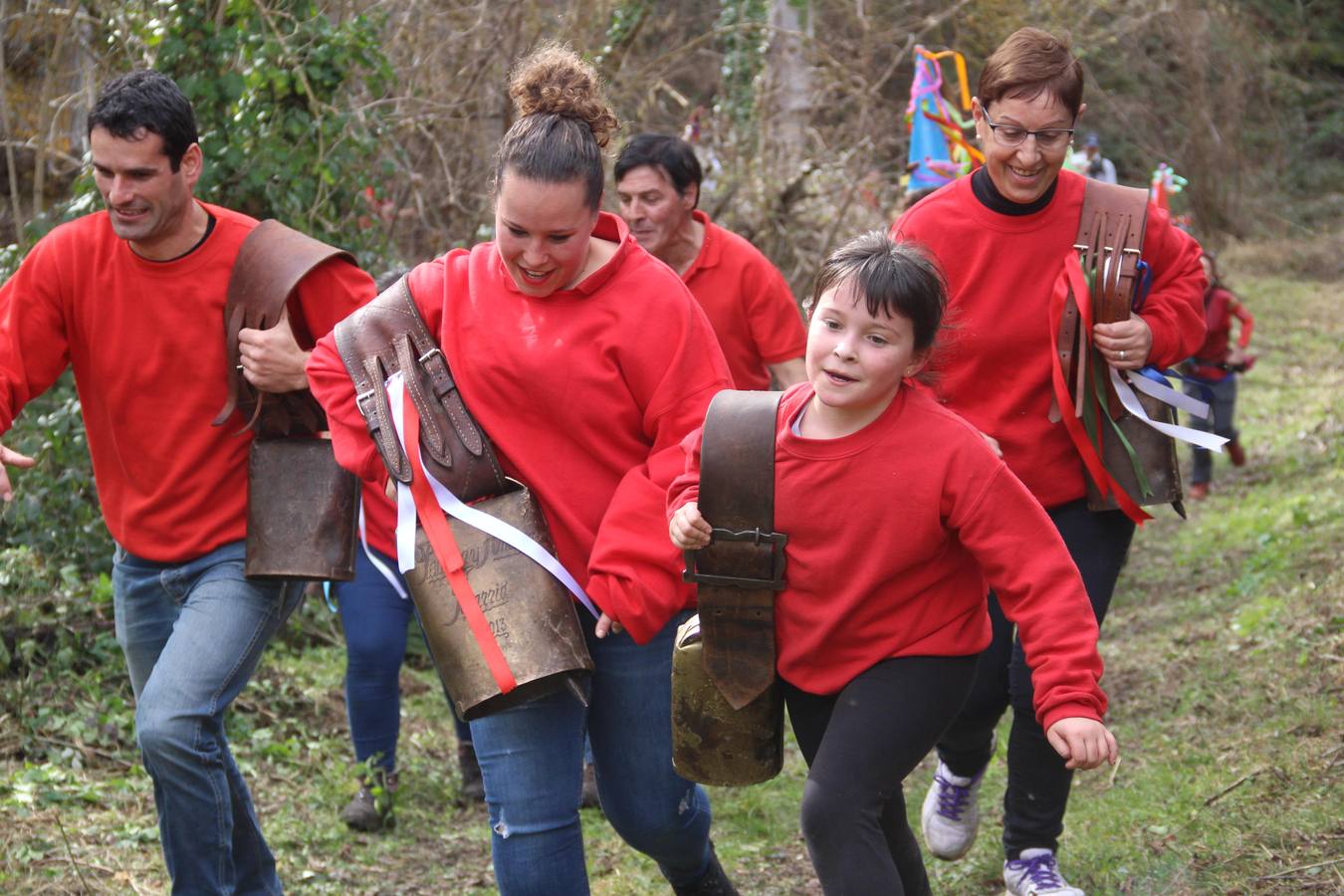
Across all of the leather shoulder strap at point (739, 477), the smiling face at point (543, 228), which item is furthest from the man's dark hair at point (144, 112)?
the leather shoulder strap at point (739, 477)

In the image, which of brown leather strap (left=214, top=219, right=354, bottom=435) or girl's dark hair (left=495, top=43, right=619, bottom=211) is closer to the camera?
girl's dark hair (left=495, top=43, right=619, bottom=211)

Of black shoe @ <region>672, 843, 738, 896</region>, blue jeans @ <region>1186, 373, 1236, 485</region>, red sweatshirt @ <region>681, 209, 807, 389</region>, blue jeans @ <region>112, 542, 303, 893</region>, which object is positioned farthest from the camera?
blue jeans @ <region>1186, 373, 1236, 485</region>

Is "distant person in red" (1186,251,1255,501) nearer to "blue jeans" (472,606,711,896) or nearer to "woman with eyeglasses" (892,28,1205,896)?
"woman with eyeglasses" (892,28,1205,896)

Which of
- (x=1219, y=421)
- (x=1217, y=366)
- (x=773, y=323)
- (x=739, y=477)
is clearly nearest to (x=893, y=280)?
(x=739, y=477)

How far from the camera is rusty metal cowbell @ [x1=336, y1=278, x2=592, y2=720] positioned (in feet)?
11.0

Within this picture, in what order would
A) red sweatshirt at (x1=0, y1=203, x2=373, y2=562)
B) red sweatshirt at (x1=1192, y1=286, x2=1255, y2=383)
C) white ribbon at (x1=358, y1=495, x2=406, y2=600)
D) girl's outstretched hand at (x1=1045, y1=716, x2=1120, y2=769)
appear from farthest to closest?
red sweatshirt at (x1=1192, y1=286, x2=1255, y2=383) < white ribbon at (x1=358, y1=495, x2=406, y2=600) < red sweatshirt at (x1=0, y1=203, x2=373, y2=562) < girl's outstretched hand at (x1=1045, y1=716, x2=1120, y2=769)

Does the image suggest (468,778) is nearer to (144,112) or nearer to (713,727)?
(713,727)

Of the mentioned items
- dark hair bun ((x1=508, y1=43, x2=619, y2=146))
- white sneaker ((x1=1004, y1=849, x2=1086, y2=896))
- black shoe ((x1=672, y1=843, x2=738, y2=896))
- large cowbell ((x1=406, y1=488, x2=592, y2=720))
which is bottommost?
white sneaker ((x1=1004, y1=849, x2=1086, y2=896))

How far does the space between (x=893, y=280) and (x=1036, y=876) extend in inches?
73.4

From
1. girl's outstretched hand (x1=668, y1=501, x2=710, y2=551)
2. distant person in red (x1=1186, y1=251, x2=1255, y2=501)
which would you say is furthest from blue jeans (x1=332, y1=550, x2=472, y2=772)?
distant person in red (x1=1186, y1=251, x2=1255, y2=501)

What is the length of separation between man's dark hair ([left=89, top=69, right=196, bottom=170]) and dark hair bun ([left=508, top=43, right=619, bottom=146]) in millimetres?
953

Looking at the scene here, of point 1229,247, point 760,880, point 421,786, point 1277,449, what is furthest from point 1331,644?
point 1229,247

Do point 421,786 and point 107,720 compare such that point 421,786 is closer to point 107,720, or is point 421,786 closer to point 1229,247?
point 107,720

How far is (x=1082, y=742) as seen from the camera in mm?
3053
